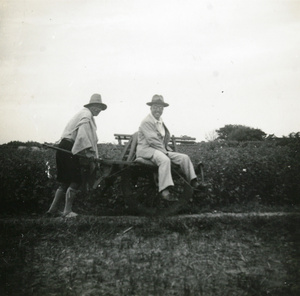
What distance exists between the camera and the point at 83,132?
550 centimetres

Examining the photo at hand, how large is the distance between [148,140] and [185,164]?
715mm

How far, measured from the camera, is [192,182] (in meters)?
5.59

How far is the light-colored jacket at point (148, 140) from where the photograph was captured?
5.68 metres

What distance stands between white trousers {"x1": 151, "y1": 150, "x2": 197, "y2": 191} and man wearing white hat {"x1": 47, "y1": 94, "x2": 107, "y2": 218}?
107 centimetres

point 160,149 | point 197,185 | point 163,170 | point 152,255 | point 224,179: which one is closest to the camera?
point 152,255

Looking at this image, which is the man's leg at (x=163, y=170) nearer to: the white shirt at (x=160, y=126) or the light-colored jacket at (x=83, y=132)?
the white shirt at (x=160, y=126)

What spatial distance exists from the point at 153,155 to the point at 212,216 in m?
1.37

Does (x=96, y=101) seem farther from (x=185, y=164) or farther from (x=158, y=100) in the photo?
(x=185, y=164)

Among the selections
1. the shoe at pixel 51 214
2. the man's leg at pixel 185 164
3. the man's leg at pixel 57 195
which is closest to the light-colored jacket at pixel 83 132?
the man's leg at pixel 57 195

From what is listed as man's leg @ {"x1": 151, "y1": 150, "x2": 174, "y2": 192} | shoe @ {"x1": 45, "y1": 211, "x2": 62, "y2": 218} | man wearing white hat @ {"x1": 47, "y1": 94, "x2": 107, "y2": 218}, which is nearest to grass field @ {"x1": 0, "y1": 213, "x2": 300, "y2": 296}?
shoe @ {"x1": 45, "y1": 211, "x2": 62, "y2": 218}

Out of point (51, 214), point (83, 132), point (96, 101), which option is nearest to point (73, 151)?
point (83, 132)

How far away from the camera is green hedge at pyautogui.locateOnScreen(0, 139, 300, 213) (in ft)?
20.9

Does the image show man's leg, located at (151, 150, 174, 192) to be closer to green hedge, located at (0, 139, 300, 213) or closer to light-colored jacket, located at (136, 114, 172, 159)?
light-colored jacket, located at (136, 114, 172, 159)

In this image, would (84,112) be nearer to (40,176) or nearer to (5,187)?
(40,176)
